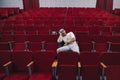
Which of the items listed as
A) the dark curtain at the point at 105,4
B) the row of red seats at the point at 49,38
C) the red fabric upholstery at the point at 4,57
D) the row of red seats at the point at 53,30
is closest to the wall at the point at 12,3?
the dark curtain at the point at 105,4

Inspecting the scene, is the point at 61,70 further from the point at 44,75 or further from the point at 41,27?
the point at 41,27

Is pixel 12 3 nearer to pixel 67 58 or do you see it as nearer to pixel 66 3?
pixel 66 3

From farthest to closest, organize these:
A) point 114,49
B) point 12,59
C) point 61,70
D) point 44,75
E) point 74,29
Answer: point 74,29 < point 114,49 < point 12,59 < point 44,75 < point 61,70

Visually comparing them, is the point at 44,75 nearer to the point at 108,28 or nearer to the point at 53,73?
the point at 53,73

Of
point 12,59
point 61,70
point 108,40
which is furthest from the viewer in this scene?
point 108,40

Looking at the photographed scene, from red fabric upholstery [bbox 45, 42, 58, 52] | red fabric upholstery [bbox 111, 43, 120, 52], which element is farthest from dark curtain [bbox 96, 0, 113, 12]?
red fabric upholstery [bbox 45, 42, 58, 52]

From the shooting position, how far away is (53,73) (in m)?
3.04

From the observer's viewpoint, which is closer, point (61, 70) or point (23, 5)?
point (61, 70)

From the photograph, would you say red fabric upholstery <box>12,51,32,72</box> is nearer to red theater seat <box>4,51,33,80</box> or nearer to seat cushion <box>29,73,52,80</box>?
red theater seat <box>4,51,33,80</box>

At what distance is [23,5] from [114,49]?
9.24 m

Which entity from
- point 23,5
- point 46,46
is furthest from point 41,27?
point 23,5

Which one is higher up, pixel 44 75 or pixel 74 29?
pixel 74 29

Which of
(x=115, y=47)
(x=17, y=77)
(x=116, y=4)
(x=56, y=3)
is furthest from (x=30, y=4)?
(x=17, y=77)

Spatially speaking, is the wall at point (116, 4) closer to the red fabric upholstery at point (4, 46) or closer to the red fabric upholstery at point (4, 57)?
the red fabric upholstery at point (4, 46)
